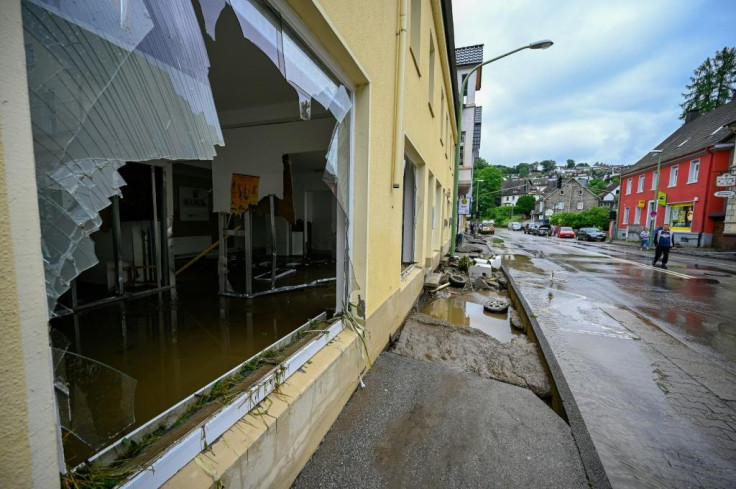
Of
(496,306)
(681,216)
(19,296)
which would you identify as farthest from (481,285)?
(681,216)

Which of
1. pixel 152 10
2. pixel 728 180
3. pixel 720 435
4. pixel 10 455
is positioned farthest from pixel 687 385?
pixel 728 180

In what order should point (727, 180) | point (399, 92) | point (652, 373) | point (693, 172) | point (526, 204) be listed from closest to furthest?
point (399, 92), point (652, 373), point (727, 180), point (693, 172), point (526, 204)

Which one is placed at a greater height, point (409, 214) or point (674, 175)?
point (674, 175)

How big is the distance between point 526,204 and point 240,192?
72.7m

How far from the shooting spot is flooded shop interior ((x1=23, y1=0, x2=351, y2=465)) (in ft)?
3.39

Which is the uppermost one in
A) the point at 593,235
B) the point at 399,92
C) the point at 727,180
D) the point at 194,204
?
the point at 727,180

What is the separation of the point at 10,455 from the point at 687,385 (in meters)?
5.40

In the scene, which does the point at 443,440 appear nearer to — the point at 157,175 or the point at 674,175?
the point at 157,175

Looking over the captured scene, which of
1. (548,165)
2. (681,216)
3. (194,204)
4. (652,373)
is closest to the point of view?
(652,373)

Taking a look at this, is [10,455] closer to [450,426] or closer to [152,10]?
[152,10]

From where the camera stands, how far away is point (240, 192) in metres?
4.91

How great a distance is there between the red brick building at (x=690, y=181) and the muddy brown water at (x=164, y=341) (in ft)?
88.7

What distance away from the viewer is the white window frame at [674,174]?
23770 millimetres

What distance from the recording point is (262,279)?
646cm
